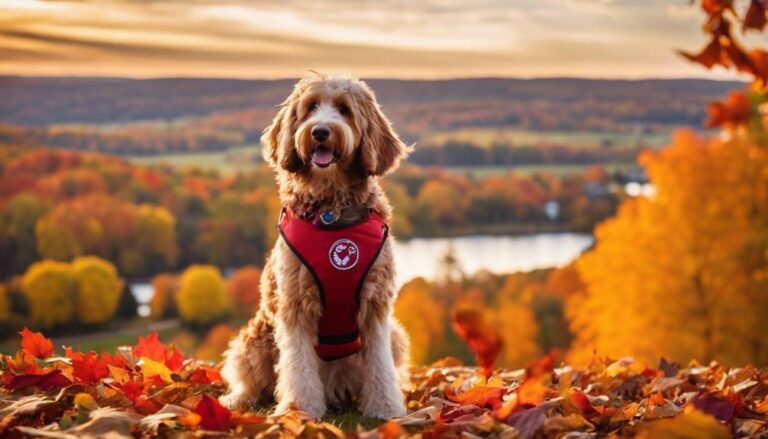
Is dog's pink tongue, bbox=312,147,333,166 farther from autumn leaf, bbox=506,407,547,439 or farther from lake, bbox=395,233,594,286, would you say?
lake, bbox=395,233,594,286

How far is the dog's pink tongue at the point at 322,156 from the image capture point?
534 cm

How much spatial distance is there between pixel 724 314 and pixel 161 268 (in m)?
56.6

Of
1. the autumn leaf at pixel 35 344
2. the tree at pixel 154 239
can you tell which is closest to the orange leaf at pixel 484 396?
the autumn leaf at pixel 35 344

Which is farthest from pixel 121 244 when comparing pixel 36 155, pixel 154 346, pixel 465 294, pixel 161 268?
pixel 154 346

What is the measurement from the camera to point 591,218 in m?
73.3

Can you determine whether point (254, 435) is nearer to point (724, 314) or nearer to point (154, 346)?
point (154, 346)

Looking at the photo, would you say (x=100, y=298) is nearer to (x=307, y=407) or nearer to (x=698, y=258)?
(x=698, y=258)

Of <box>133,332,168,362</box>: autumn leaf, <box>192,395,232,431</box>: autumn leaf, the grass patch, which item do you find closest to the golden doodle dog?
<box>133,332,168,362</box>: autumn leaf

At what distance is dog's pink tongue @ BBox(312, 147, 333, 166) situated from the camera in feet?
17.5

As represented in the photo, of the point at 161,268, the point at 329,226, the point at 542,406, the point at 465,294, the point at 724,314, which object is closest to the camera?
the point at 542,406

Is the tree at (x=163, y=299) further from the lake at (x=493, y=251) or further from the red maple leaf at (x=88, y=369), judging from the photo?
the red maple leaf at (x=88, y=369)

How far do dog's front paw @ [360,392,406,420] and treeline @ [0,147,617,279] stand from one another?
59.8 metres

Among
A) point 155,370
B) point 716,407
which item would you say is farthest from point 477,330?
point 155,370

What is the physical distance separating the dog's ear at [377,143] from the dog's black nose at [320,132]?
316 millimetres
